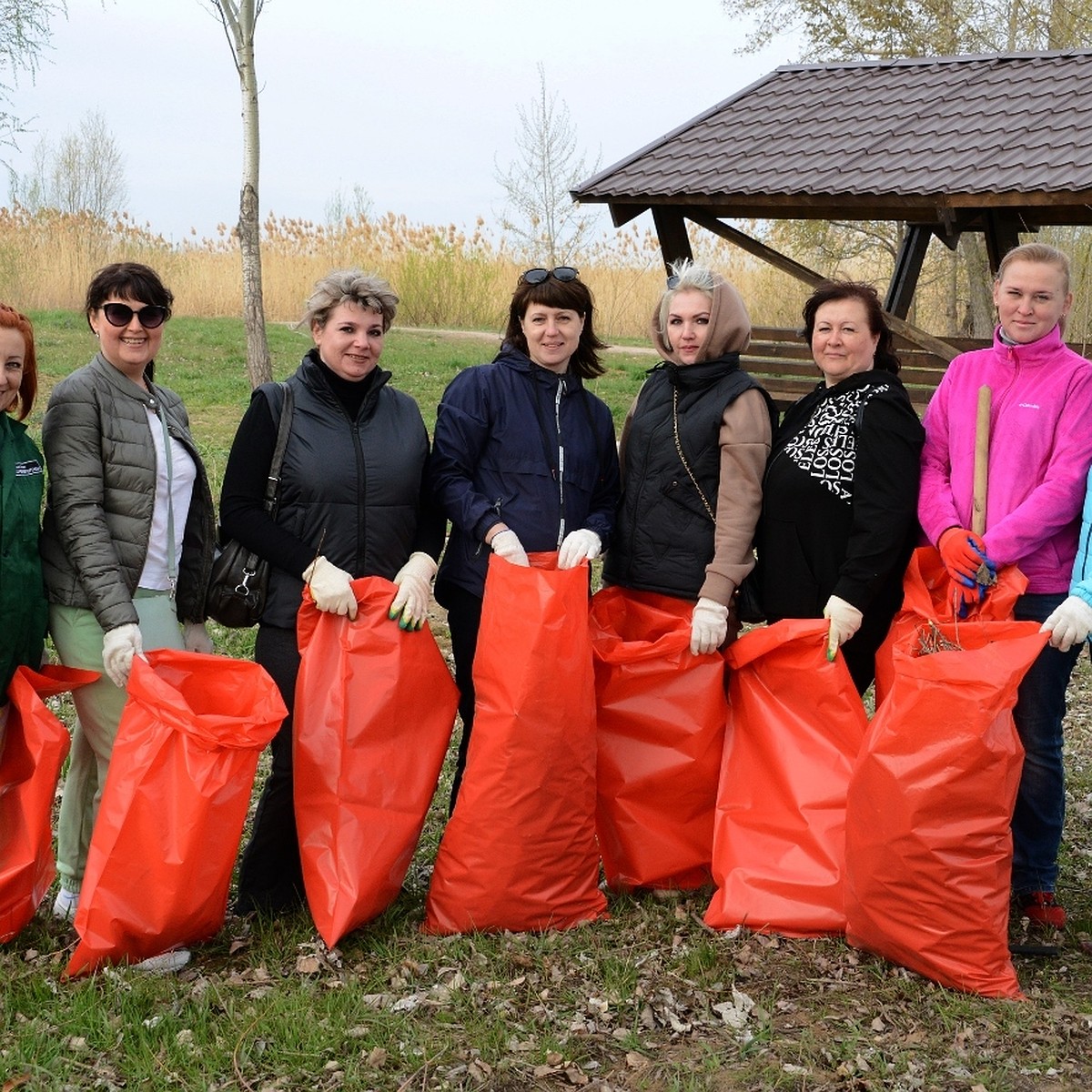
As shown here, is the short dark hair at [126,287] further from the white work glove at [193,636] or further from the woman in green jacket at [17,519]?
the white work glove at [193,636]

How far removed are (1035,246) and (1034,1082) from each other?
6.43 ft

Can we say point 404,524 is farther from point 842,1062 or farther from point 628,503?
point 842,1062

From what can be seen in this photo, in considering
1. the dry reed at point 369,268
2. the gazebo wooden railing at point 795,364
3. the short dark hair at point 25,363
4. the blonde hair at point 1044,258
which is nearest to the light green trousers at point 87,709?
the short dark hair at point 25,363

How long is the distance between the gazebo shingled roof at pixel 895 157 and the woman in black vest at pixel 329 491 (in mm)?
5979

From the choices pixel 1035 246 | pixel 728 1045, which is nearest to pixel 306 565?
pixel 728 1045

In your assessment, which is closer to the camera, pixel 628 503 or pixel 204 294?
pixel 628 503

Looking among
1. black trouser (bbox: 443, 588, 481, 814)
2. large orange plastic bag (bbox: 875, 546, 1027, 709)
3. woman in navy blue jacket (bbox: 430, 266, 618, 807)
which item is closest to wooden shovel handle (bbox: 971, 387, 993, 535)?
large orange plastic bag (bbox: 875, 546, 1027, 709)

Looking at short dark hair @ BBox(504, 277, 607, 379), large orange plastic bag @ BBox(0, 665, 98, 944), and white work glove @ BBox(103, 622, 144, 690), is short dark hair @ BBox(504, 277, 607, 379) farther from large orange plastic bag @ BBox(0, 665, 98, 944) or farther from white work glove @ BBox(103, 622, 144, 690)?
large orange plastic bag @ BBox(0, 665, 98, 944)

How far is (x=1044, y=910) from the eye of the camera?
10.5 feet

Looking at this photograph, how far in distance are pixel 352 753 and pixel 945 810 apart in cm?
140

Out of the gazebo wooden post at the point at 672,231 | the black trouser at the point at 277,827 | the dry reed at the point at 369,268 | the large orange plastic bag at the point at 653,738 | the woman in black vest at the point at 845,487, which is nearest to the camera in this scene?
the woman in black vest at the point at 845,487

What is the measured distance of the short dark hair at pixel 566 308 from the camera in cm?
313

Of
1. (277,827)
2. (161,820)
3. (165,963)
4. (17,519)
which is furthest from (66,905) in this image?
(17,519)

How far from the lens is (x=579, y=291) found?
318 centimetres
